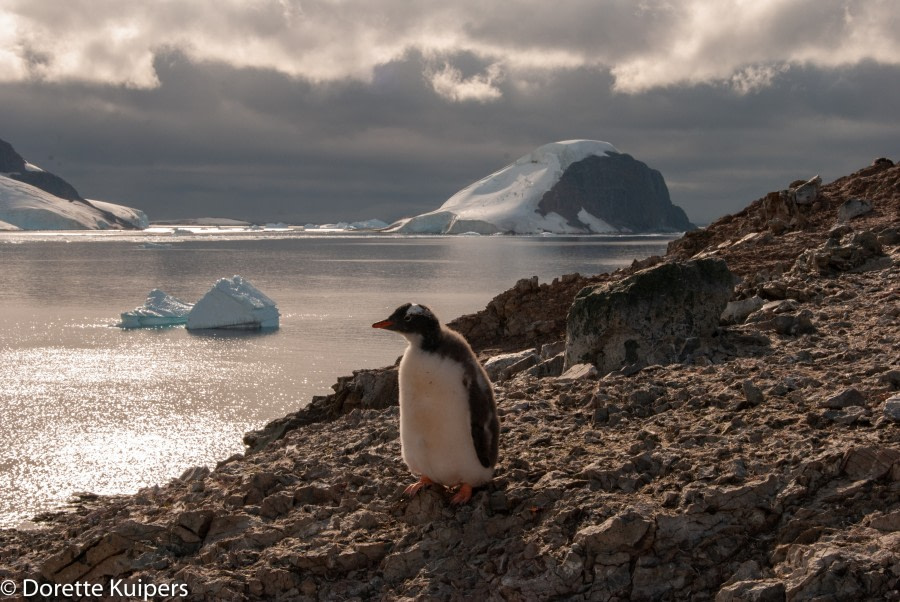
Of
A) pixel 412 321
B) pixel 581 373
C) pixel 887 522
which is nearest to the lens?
pixel 887 522

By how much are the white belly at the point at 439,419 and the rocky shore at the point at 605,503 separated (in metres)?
0.24

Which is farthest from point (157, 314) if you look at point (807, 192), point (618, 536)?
point (618, 536)

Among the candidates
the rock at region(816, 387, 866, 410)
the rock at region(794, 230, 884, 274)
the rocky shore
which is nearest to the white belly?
the rocky shore

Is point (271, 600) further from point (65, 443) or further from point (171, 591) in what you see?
point (65, 443)

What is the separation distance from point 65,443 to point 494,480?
13.1m

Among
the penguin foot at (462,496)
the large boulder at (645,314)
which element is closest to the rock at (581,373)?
the large boulder at (645,314)

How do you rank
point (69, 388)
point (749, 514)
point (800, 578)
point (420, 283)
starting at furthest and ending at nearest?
point (420, 283)
point (69, 388)
point (749, 514)
point (800, 578)

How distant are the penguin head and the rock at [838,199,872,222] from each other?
1221 centimetres

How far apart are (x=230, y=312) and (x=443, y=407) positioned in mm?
30406

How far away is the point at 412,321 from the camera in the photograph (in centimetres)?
614

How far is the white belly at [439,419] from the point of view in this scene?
20.1ft

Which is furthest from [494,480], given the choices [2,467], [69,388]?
[69,388]

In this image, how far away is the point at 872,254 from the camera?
12.3m

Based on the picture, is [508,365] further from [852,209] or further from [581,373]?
[852,209]
